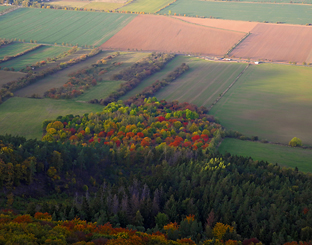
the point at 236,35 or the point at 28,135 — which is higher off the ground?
the point at 236,35

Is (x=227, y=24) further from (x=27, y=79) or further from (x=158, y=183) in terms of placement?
(x=158, y=183)

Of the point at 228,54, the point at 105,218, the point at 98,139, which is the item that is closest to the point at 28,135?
the point at 98,139

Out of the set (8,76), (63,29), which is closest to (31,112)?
(8,76)

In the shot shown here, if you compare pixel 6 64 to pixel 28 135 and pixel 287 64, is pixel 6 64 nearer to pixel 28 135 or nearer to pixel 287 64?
pixel 28 135

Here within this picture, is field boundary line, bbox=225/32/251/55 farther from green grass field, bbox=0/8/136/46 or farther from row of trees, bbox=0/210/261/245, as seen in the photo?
row of trees, bbox=0/210/261/245

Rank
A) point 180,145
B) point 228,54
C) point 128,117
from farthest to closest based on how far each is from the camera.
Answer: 1. point 228,54
2. point 128,117
3. point 180,145

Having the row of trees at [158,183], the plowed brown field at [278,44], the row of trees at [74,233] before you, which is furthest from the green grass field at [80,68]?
the row of trees at [74,233]

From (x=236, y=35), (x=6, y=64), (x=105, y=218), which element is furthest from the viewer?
(x=236, y=35)
